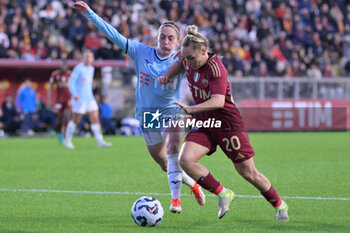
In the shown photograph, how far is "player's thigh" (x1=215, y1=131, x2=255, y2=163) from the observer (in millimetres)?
6598

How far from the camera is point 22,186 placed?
9828 millimetres

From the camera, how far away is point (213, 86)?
6469 mm

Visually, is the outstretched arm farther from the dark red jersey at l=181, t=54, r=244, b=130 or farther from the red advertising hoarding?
the red advertising hoarding

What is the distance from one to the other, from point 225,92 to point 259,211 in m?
1.68

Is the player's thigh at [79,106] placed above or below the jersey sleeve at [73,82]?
below

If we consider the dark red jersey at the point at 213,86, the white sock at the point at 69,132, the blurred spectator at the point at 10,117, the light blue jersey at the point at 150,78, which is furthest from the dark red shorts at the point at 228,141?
the blurred spectator at the point at 10,117

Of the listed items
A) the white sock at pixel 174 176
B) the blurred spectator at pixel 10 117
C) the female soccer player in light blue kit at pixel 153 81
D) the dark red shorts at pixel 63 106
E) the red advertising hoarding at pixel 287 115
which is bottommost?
the red advertising hoarding at pixel 287 115

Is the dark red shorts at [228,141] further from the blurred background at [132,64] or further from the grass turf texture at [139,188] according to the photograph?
the blurred background at [132,64]

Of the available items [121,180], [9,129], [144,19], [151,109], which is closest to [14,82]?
[9,129]

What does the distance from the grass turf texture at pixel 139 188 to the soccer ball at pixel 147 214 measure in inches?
3.3

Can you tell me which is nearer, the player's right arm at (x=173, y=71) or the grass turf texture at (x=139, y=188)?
the grass turf texture at (x=139, y=188)

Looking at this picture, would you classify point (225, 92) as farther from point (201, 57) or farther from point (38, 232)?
point (38, 232)

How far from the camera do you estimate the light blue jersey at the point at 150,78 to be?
7957 mm

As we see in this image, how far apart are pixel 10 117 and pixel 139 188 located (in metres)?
14.6
